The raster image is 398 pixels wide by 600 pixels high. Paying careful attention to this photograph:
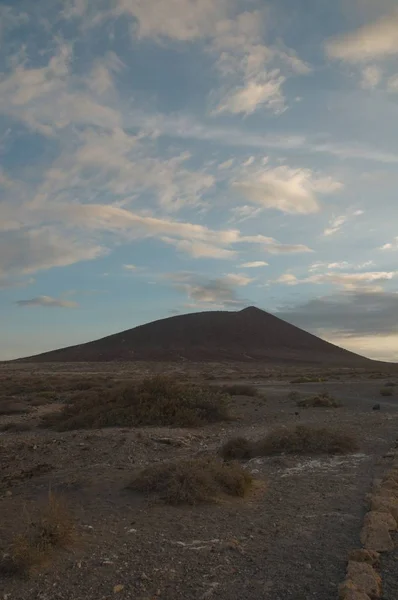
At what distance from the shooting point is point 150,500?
8203 mm

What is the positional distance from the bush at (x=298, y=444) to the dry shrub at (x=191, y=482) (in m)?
3.12

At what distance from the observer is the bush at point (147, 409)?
17297 mm

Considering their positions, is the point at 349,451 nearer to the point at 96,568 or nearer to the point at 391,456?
the point at 391,456

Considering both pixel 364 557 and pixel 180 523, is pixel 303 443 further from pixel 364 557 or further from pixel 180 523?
pixel 364 557

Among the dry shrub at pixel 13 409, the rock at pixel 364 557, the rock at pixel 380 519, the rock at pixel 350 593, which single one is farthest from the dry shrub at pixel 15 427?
the rock at pixel 350 593

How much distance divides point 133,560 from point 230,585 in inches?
47.0

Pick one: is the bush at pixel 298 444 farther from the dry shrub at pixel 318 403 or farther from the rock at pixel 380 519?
the dry shrub at pixel 318 403

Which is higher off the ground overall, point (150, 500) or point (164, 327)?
point (164, 327)

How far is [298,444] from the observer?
40.6 feet

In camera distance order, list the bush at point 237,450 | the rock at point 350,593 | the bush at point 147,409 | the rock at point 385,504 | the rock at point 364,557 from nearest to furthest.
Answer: the rock at point 350,593 < the rock at point 364,557 < the rock at point 385,504 < the bush at point 237,450 < the bush at point 147,409

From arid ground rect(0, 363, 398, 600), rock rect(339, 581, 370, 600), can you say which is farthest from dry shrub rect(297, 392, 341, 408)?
rock rect(339, 581, 370, 600)

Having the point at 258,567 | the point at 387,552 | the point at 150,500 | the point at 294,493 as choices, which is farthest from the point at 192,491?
the point at 387,552

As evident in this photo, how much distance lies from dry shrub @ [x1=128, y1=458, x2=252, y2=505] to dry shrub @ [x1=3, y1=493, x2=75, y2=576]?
6.10 feet

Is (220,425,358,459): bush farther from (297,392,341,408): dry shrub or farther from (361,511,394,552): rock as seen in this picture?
(297,392,341,408): dry shrub
